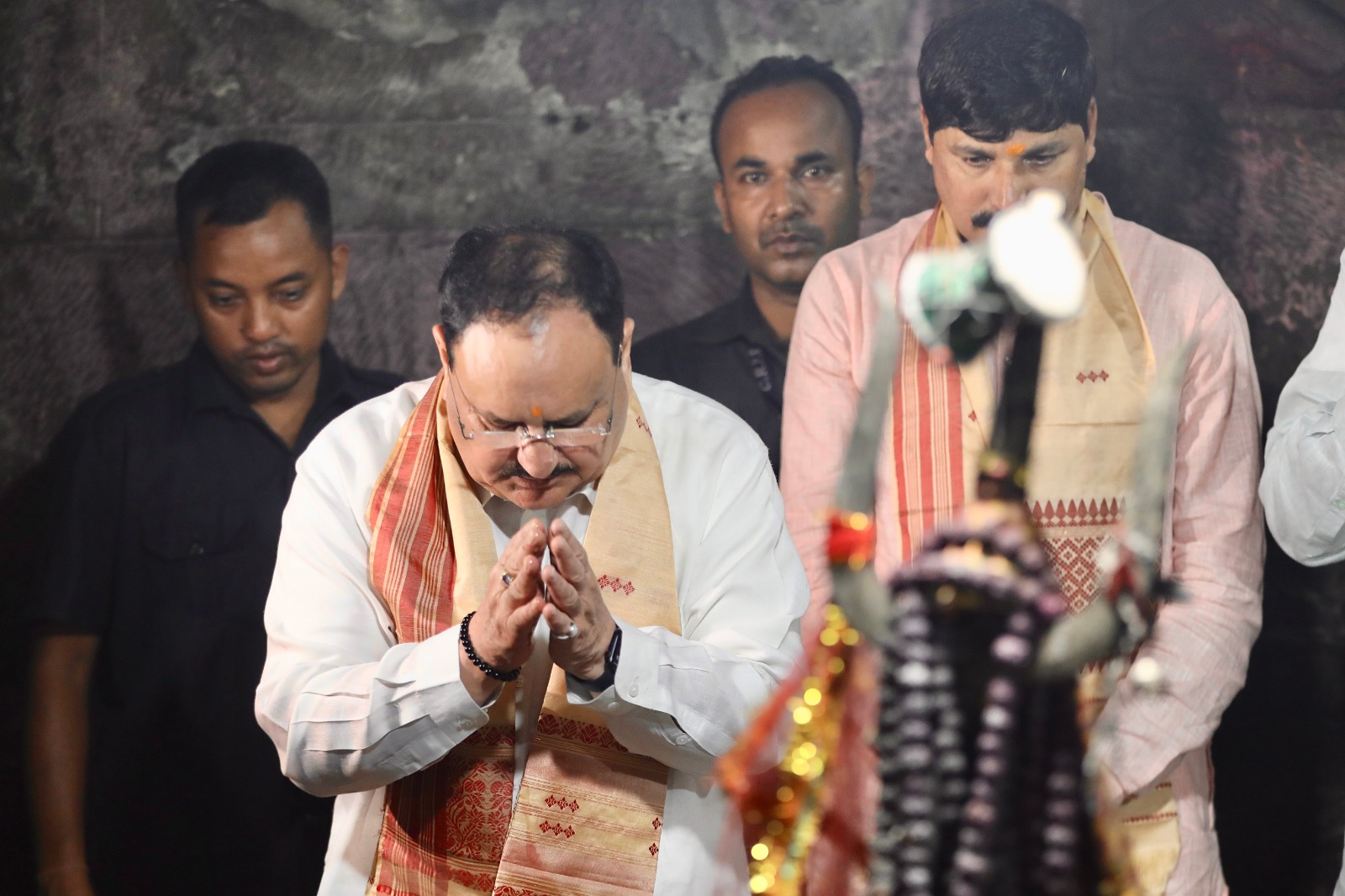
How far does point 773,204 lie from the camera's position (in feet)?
12.5

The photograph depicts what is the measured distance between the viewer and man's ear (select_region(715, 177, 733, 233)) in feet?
12.7

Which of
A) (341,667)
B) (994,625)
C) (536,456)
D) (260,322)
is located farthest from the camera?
(260,322)

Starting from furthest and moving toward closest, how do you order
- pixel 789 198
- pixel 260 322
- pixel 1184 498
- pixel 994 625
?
pixel 260 322
pixel 789 198
pixel 1184 498
pixel 994 625

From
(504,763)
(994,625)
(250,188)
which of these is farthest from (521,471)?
(250,188)

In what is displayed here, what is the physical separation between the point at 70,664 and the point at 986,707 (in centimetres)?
306

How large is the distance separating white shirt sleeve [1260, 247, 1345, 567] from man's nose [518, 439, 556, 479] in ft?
A: 4.54

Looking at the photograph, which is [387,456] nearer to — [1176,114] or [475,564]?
[475,564]

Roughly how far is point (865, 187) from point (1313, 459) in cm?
A: 145

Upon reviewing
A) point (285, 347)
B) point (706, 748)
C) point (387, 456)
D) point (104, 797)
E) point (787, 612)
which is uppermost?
point (285, 347)

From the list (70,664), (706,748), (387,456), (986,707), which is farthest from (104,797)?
(986,707)

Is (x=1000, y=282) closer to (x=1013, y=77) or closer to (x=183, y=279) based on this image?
(x=1013, y=77)

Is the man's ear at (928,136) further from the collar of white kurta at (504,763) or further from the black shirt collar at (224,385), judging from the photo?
the black shirt collar at (224,385)

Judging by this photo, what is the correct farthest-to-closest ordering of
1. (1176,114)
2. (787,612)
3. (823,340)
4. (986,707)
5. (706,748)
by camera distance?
1. (1176,114)
2. (823,340)
3. (787,612)
4. (706,748)
5. (986,707)

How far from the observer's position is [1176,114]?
12.4 feet
